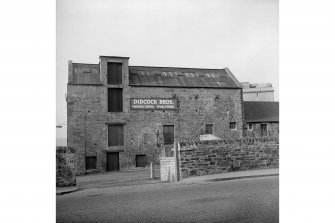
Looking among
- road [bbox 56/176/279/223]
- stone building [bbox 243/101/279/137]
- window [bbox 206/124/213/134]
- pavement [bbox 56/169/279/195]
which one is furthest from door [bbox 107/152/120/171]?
stone building [bbox 243/101/279/137]

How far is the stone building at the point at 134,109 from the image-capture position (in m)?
7.36

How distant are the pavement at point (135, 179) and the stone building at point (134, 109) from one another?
9.4 inches

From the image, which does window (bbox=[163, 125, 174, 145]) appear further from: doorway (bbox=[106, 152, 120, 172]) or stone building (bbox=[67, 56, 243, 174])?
doorway (bbox=[106, 152, 120, 172])

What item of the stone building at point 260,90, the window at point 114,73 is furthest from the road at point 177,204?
the window at point 114,73

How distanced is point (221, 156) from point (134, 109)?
2586mm

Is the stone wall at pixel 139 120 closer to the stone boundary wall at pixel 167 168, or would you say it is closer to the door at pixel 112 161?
the door at pixel 112 161

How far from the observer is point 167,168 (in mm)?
8922

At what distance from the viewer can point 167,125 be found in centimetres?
807

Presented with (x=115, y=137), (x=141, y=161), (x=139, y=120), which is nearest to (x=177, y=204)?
(x=139, y=120)

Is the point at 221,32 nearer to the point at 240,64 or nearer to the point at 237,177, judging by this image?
the point at 240,64

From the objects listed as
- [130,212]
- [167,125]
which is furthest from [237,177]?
[130,212]

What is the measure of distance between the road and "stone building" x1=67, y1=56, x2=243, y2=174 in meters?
0.98
